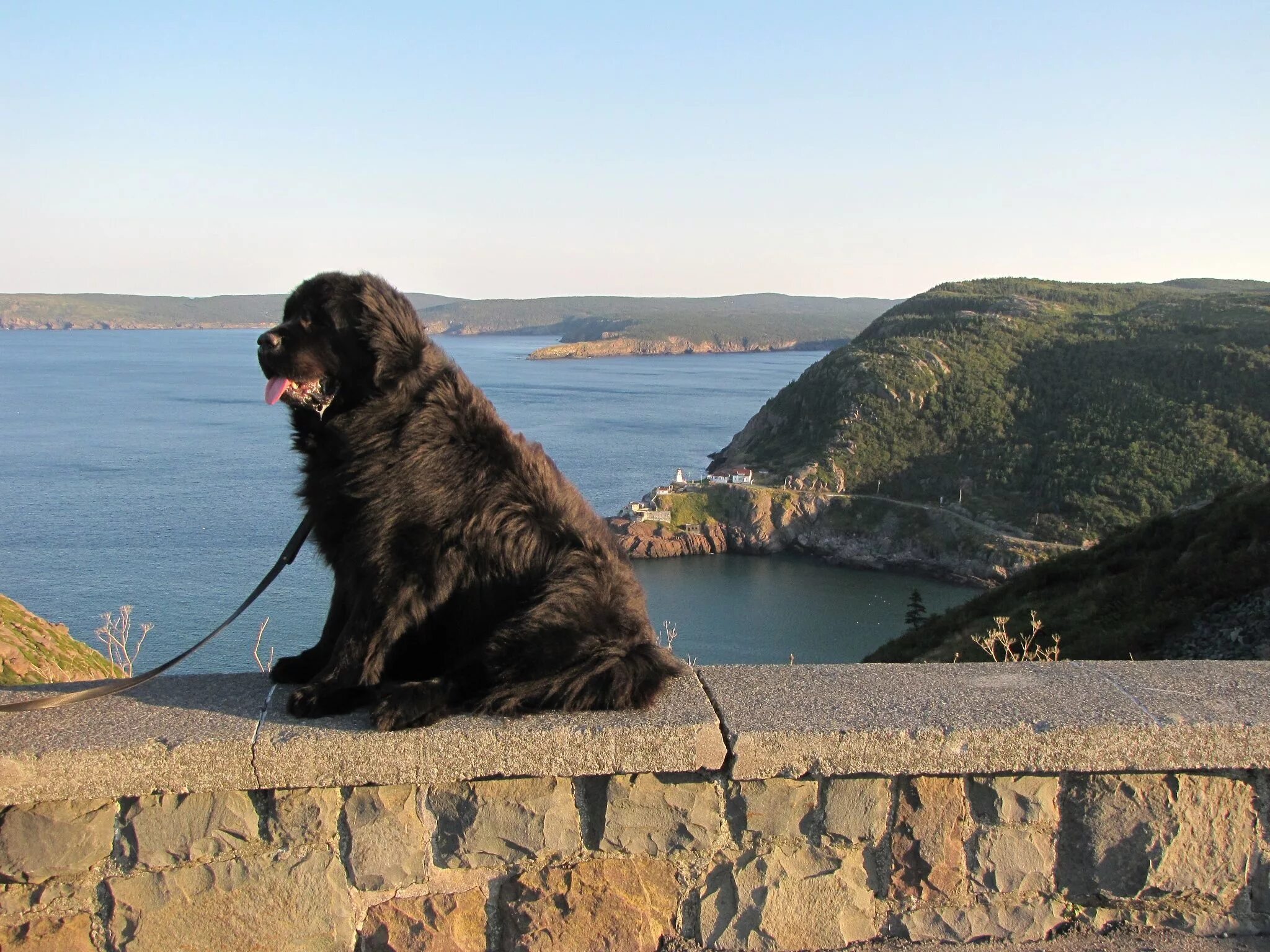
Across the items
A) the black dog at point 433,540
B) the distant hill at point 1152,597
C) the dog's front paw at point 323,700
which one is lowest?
the distant hill at point 1152,597

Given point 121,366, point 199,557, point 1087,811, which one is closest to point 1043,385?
point 199,557

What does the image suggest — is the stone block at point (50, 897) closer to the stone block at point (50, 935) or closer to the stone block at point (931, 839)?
the stone block at point (50, 935)

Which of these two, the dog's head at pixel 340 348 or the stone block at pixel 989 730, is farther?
the dog's head at pixel 340 348

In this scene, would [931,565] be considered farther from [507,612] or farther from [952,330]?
[507,612]

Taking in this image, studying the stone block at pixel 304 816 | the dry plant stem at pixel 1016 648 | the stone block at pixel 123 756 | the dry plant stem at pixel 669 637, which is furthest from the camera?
the dry plant stem at pixel 1016 648

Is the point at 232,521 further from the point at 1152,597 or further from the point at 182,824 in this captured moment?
the point at 182,824

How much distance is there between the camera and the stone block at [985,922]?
262 centimetres

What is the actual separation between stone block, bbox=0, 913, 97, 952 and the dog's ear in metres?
1.52

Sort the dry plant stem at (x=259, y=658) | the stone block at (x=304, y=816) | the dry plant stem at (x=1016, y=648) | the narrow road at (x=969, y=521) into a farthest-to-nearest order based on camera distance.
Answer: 1. the narrow road at (x=969, y=521)
2. the dry plant stem at (x=1016, y=648)
3. the dry plant stem at (x=259, y=658)
4. the stone block at (x=304, y=816)

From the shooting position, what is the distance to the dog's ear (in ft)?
9.29

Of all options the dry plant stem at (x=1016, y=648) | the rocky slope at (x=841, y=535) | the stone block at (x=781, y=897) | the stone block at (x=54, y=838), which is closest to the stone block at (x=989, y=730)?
the stone block at (x=781, y=897)

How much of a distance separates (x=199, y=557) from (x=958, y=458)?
6003cm

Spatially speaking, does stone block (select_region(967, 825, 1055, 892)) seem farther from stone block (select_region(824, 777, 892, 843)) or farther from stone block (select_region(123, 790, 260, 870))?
stone block (select_region(123, 790, 260, 870))

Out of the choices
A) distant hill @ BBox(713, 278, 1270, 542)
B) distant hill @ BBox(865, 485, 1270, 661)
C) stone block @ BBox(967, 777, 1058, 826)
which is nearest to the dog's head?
stone block @ BBox(967, 777, 1058, 826)
